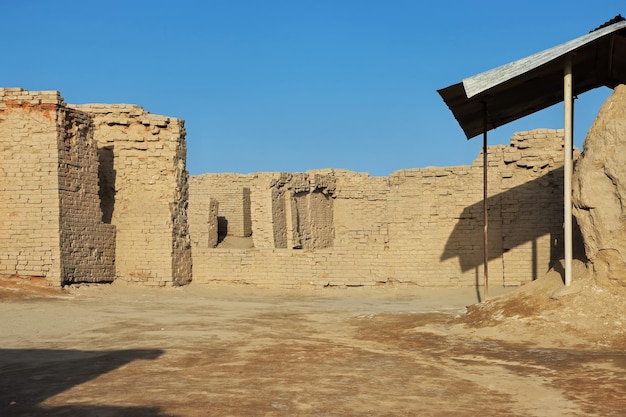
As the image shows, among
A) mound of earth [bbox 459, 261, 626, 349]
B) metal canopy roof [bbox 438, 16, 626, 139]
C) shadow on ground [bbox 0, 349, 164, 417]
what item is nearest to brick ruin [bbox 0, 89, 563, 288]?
metal canopy roof [bbox 438, 16, 626, 139]

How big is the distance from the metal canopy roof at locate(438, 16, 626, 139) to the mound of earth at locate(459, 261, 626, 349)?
2.78 meters

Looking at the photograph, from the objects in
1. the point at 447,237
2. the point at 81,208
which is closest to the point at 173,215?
the point at 81,208

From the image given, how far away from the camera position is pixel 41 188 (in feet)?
47.6

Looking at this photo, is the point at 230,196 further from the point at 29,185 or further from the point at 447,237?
the point at 29,185

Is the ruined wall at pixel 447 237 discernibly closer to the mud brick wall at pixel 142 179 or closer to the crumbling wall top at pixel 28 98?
the mud brick wall at pixel 142 179

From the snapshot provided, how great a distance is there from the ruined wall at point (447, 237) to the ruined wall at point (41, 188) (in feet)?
12.2

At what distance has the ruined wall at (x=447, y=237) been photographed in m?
15.4

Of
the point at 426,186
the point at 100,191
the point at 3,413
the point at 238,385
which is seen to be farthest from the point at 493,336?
the point at 100,191

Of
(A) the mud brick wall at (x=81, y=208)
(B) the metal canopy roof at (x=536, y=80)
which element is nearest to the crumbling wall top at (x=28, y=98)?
(A) the mud brick wall at (x=81, y=208)

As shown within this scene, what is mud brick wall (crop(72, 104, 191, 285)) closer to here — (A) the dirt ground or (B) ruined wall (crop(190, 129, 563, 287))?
(B) ruined wall (crop(190, 129, 563, 287))

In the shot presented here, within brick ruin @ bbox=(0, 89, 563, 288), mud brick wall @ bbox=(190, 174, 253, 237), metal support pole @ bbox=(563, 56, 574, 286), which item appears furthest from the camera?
mud brick wall @ bbox=(190, 174, 253, 237)

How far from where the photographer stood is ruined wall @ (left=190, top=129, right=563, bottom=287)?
15438 mm

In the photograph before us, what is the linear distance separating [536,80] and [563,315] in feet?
12.6

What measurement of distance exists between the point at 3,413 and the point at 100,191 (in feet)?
41.4
